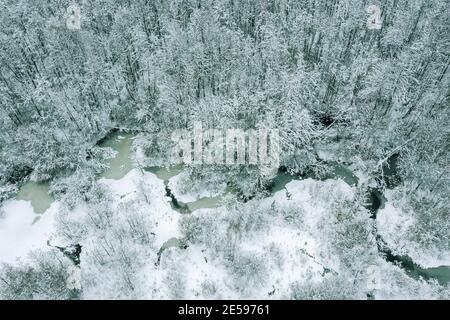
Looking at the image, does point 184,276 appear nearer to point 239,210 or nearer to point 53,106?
point 239,210

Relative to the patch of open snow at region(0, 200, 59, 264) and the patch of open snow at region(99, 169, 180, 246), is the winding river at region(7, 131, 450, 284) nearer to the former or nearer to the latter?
the patch of open snow at region(99, 169, 180, 246)

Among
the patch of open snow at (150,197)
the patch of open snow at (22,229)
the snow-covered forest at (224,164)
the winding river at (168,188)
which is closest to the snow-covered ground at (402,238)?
the snow-covered forest at (224,164)

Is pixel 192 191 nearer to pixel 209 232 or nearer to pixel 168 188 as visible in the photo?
pixel 168 188

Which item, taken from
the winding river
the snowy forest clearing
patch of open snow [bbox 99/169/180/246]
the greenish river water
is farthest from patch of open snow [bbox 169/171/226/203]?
the greenish river water

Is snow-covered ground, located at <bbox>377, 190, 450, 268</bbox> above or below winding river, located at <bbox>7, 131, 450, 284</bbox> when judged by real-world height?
below

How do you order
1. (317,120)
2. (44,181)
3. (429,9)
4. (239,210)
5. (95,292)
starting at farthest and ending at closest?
(429,9)
(317,120)
(44,181)
(239,210)
(95,292)

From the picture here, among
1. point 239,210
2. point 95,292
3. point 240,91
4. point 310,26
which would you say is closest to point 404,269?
point 239,210

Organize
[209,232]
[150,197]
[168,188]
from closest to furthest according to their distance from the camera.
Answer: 1. [209,232]
2. [150,197]
3. [168,188]

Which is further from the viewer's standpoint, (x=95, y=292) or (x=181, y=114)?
(x=181, y=114)

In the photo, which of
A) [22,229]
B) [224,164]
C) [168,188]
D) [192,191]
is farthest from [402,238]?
[22,229]
